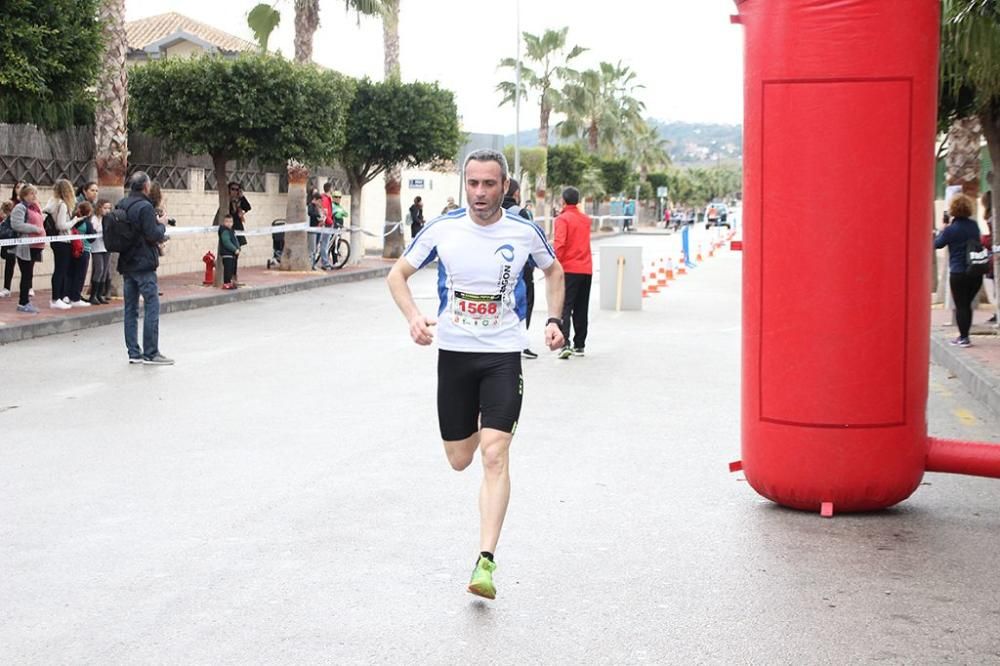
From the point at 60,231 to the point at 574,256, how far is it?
26.6ft

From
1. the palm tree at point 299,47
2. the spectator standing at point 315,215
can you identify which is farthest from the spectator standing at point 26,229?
the spectator standing at point 315,215

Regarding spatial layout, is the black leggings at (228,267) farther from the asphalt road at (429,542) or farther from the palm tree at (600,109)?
the palm tree at (600,109)

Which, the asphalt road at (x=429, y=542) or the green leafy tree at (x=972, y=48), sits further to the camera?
the green leafy tree at (x=972, y=48)

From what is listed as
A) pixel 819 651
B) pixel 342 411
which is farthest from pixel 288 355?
pixel 819 651

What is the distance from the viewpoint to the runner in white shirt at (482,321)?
5.54 metres

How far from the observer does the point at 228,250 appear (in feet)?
77.0

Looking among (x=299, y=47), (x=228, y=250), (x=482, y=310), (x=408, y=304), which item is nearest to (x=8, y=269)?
(x=228, y=250)

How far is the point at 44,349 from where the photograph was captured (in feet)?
49.3

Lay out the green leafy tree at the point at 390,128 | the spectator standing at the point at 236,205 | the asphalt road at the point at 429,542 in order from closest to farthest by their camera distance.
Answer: the asphalt road at the point at 429,542, the spectator standing at the point at 236,205, the green leafy tree at the point at 390,128

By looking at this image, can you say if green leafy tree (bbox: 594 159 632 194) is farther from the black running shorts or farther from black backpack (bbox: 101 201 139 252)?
the black running shorts

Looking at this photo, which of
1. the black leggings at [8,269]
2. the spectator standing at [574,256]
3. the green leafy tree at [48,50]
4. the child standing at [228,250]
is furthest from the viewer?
the child standing at [228,250]

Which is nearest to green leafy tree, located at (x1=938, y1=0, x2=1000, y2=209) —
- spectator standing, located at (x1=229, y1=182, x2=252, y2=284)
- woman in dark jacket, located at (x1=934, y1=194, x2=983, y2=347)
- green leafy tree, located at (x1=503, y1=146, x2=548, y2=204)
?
woman in dark jacket, located at (x1=934, y1=194, x2=983, y2=347)

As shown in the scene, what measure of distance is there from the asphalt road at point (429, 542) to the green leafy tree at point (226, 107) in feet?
42.9

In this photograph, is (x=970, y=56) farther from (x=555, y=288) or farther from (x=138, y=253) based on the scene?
(x=138, y=253)
